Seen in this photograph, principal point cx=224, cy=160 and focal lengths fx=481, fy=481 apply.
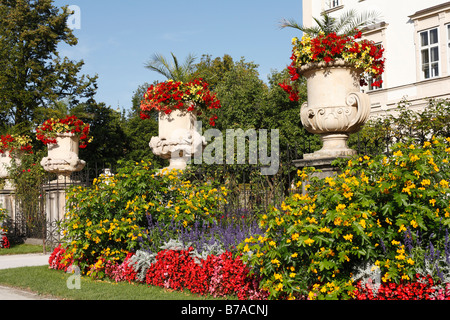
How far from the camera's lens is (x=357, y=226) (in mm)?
4238

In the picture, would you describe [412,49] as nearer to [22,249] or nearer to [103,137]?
[103,137]

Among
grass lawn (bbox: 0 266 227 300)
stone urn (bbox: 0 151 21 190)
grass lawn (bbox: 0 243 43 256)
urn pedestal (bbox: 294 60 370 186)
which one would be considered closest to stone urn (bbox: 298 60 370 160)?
urn pedestal (bbox: 294 60 370 186)

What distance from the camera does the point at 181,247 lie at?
5996 millimetres

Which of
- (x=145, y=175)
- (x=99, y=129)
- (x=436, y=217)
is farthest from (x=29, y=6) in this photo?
(x=436, y=217)

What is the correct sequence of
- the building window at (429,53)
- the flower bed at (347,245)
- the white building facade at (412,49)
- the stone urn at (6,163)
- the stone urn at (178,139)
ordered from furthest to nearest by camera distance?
the building window at (429,53), the white building facade at (412,49), the stone urn at (6,163), the stone urn at (178,139), the flower bed at (347,245)

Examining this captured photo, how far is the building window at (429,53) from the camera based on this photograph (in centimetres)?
1873

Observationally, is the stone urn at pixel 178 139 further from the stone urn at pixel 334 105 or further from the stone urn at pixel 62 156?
the stone urn at pixel 62 156

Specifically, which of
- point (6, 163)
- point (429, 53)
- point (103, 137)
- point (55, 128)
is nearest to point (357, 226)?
point (55, 128)

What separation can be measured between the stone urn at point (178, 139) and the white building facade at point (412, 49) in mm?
10899

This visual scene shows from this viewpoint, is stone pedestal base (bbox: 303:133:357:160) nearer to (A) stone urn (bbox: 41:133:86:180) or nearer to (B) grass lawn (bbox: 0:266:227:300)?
(B) grass lawn (bbox: 0:266:227:300)

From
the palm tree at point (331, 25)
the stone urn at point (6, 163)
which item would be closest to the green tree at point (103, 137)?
the stone urn at point (6, 163)

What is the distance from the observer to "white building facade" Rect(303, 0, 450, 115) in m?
18.3

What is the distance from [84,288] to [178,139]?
343 centimetres
